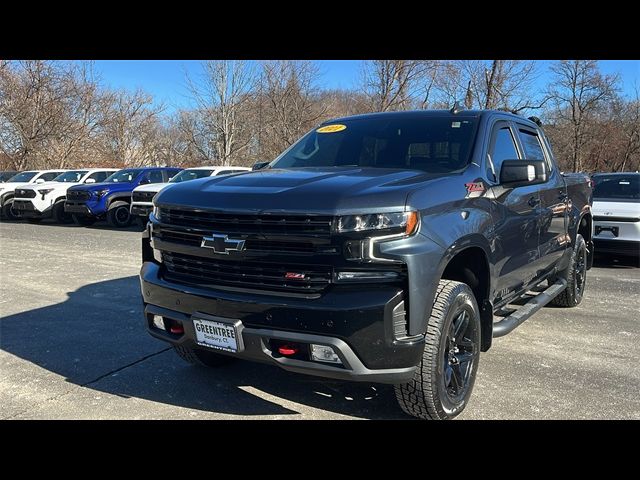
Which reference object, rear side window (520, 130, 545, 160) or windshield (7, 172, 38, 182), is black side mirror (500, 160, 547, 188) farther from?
Result: windshield (7, 172, 38, 182)

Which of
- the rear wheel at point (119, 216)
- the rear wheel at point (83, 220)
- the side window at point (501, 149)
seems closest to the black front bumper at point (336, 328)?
the side window at point (501, 149)

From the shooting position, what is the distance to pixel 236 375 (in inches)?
162

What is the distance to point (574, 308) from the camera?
6.36 metres

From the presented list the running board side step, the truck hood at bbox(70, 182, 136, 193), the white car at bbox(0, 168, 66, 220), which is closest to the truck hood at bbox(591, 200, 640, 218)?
the running board side step

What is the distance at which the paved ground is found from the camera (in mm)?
3480

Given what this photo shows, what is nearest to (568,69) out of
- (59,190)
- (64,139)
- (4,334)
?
(59,190)

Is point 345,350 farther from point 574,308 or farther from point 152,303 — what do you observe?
point 574,308

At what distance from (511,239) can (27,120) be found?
113 feet

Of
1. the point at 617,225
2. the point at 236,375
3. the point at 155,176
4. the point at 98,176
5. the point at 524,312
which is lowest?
the point at 236,375

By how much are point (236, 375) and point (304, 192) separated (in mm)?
1872

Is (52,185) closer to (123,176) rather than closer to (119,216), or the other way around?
(123,176)

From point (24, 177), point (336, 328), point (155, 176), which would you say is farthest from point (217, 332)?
point (24, 177)

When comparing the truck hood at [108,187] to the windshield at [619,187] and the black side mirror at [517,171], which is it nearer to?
the windshield at [619,187]

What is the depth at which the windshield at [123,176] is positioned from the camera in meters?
16.7
